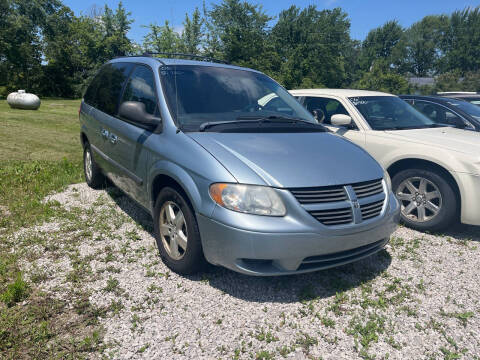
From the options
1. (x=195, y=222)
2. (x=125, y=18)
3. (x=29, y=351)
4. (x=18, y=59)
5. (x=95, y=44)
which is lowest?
(x=29, y=351)

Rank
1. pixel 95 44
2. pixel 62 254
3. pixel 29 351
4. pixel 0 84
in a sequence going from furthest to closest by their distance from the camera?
pixel 95 44
pixel 0 84
pixel 62 254
pixel 29 351

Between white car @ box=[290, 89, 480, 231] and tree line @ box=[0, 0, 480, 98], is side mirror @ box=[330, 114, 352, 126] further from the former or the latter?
tree line @ box=[0, 0, 480, 98]

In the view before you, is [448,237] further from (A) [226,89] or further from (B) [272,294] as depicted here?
(A) [226,89]

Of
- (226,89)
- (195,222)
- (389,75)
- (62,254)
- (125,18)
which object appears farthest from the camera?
(125,18)

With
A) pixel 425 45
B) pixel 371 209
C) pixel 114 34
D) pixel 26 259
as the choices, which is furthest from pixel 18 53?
pixel 425 45

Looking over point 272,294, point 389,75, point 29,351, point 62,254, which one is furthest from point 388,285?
point 389,75

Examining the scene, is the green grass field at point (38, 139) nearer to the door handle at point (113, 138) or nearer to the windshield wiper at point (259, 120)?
the door handle at point (113, 138)

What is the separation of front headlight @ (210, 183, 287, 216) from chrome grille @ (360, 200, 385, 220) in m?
0.71

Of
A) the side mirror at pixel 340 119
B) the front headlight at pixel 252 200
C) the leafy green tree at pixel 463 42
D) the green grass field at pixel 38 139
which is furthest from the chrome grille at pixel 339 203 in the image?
the leafy green tree at pixel 463 42

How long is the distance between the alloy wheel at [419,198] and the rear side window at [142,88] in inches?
121

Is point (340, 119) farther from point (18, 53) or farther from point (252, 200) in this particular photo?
point (18, 53)

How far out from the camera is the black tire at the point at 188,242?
283 cm

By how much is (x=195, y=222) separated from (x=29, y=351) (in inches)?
52.3

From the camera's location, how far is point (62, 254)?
3492 millimetres
